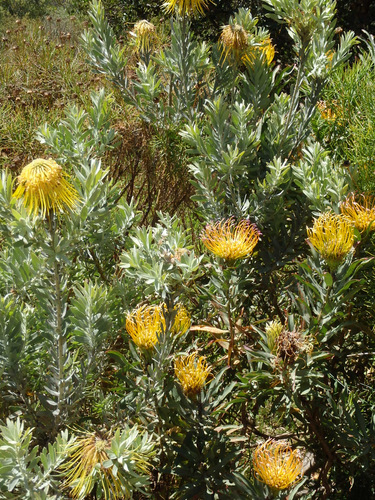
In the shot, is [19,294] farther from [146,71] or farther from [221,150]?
[146,71]

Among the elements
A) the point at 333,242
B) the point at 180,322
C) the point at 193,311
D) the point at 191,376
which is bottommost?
the point at 193,311

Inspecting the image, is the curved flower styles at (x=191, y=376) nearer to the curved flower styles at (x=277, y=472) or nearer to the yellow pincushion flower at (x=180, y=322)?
the yellow pincushion flower at (x=180, y=322)

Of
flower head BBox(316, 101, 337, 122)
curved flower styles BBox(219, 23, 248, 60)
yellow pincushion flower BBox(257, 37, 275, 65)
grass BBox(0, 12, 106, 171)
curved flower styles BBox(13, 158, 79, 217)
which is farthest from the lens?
grass BBox(0, 12, 106, 171)

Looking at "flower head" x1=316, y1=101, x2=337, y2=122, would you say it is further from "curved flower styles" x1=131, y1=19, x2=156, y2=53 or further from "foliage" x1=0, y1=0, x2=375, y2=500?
"curved flower styles" x1=131, y1=19, x2=156, y2=53

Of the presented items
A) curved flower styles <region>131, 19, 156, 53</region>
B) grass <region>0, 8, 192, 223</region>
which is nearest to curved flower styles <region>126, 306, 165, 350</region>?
grass <region>0, 8, 192, 223</region>

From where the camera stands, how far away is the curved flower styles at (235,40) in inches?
80.4

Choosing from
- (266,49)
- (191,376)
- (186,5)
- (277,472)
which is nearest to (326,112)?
(266,49)

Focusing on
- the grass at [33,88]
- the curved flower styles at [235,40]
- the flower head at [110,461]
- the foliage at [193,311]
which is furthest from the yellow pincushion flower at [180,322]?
the grass at [33,88]

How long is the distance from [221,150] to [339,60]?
1.87 feet

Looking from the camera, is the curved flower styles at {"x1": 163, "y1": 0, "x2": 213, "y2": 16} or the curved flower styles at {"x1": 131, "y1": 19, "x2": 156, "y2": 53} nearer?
the curved flower styles at {"x1": 163, "y1": 0, "x2": 213, "y2": 16}

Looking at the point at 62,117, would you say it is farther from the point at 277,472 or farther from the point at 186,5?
the point at 277,472

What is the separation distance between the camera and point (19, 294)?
189 centimetres

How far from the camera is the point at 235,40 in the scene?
206 centimetres

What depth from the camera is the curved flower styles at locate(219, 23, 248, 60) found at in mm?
2043
